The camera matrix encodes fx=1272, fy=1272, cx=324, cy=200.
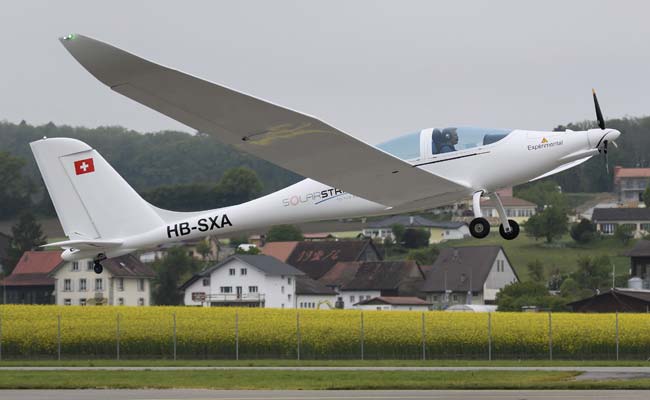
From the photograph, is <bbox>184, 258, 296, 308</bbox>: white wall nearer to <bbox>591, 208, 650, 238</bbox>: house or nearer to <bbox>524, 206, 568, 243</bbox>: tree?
<bbox>524, 206, 568, 243</bbox>: tree

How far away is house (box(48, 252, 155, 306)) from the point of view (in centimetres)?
6669

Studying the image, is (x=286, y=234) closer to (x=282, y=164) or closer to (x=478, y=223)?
(x=478, y=223)

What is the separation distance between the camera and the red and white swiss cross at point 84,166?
27.4 meters

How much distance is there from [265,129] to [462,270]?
6334 centimetres

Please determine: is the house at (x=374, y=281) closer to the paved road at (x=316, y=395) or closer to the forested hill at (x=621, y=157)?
the forested hill at (x=621, y=157)

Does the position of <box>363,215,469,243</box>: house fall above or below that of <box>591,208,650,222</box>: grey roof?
below

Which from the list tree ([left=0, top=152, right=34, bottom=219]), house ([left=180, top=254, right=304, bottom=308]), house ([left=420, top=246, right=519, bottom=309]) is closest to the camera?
tree ([left=0, top=152, right=34, bottom=219])

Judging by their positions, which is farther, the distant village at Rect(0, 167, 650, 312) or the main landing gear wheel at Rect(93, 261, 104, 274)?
the distant village at Rect(0, 167, 650, 312)

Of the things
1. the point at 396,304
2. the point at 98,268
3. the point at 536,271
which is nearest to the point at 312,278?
the point at 396,304

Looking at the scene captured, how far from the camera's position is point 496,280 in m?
83.4

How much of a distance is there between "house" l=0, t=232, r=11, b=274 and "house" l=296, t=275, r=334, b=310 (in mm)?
17254

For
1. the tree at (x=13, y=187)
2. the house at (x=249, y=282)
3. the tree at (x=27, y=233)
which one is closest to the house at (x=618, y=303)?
the house at (x=249, y=282)

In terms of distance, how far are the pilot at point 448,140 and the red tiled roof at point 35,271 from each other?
48444mm

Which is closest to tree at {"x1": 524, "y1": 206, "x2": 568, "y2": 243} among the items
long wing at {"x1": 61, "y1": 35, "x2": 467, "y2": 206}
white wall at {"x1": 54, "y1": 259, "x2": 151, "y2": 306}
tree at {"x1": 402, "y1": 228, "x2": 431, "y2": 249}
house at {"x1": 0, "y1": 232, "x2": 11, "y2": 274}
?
tree at {"x1": 402, "y1": 228, "x2": 431, "y2": 249}
